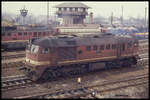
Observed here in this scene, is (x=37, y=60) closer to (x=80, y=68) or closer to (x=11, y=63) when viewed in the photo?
(x=80, y=68)

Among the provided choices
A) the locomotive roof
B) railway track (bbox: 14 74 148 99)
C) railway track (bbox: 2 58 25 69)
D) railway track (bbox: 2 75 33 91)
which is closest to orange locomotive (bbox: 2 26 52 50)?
railway track (bbox: 2 58 25 69)

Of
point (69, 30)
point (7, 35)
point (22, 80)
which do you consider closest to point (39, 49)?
point (22, 80)

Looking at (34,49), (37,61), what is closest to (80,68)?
(37,61)

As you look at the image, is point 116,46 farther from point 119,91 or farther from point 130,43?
point 119,91

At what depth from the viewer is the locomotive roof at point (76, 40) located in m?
18.9

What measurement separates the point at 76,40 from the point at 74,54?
1.35 m

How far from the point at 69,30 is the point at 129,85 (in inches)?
1286

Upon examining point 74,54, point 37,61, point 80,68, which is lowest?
point 80,68

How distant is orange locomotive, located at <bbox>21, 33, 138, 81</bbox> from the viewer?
737 inches

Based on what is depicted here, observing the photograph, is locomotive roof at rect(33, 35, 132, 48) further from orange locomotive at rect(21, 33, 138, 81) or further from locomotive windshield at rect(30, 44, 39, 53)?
locomotive windshield at rect(30, 44, 39, 53)

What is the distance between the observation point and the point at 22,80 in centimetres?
1923

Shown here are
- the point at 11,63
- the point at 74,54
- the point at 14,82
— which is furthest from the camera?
the point at 11,63

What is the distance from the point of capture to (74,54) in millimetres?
20469

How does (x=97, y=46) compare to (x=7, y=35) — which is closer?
(x=97, y=46)
